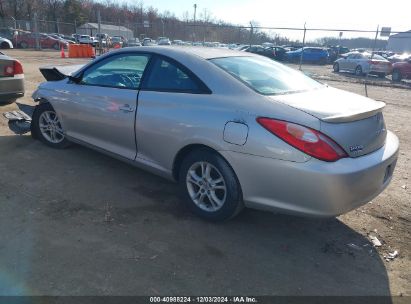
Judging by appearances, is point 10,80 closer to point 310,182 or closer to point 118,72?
point 118,72

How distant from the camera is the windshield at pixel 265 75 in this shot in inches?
137

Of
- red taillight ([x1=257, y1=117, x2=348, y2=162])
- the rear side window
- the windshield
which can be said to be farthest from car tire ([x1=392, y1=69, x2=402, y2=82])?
red taillight ([x1=257, y1=117, x2=348, y2=162])

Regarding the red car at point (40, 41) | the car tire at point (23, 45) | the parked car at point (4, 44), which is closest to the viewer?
the parked car at point (4, 44)

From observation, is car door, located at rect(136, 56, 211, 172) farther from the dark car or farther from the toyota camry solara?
the dark car

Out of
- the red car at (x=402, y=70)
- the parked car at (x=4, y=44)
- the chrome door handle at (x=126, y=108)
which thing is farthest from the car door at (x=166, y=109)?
the parked car at (x=4, y=44)

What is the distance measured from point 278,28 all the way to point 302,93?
17.9 metres

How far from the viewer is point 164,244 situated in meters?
3.13

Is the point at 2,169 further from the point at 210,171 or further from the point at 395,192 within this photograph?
the point at 395,192

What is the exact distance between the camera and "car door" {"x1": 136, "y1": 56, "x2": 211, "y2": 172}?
11.3 ft

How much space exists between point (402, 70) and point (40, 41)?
30069 mm

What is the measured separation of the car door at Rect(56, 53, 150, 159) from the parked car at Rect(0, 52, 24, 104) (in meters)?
2.37

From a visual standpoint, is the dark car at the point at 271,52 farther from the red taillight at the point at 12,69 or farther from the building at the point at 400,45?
the building at the point at 400,45

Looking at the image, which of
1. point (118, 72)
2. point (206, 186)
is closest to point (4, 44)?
point (118, 72)

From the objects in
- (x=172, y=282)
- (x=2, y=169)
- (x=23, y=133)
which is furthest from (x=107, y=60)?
(x=172, y=282)
